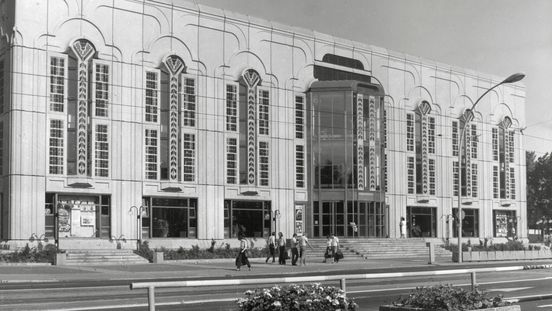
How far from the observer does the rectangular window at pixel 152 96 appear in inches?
1839

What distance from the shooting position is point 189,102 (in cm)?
4853

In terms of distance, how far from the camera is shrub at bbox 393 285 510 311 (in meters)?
10.4

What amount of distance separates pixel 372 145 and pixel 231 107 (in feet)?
39.7

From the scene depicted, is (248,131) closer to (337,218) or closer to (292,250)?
(337,218)

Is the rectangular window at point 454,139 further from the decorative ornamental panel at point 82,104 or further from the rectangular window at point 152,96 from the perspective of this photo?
the decorative ornamental panel at point 82,104

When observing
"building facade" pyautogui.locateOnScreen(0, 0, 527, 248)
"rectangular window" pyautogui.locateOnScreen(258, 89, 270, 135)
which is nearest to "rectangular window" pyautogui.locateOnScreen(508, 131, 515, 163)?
"building facade" pyautogui.locateOnScreen(0, 0, 527, 248)

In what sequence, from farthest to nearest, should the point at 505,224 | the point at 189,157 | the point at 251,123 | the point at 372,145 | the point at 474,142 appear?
the point at 505,224, the point at 474,142, the point at 372,145, the point at 251,123, the point at 189,157

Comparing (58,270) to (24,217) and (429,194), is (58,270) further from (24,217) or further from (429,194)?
(429,194)

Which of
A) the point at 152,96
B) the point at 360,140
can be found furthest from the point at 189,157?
the point at 360,140

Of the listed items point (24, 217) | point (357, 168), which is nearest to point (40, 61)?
point (24, 217)

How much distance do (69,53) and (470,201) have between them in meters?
37.4

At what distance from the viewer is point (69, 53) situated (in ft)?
143

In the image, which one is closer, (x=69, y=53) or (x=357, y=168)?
(x=69, y=53)

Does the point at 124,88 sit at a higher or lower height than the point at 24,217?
higher
